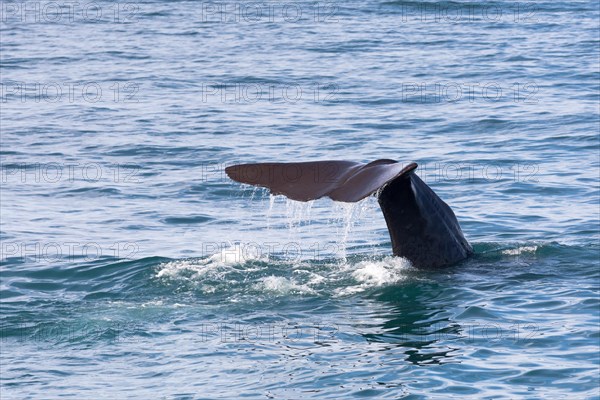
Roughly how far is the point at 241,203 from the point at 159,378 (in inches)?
300

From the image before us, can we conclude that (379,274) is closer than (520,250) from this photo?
Yes

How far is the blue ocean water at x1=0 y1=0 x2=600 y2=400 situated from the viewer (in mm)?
9398

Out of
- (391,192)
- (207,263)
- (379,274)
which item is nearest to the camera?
(391,192)

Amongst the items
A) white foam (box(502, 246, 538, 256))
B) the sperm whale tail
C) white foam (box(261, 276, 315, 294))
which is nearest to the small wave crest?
white foam (box(261, 276, 315, 294))

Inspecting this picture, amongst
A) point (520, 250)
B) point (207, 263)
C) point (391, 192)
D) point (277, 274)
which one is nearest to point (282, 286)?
point (277, 274)

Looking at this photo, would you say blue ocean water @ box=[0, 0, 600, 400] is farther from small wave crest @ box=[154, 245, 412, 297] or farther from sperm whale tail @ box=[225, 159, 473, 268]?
sperm whale tail @ box=[225, 159, 473, 268]

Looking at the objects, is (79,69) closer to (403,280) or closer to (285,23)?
(285,23)

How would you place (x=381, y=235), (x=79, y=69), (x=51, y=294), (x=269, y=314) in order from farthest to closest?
1. (x=79, y=69)
2. (x=381, y=235)
3. (x=51, y=294)
4. (x=269, y=314)

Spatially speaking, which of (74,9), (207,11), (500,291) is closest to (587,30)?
(207,11)

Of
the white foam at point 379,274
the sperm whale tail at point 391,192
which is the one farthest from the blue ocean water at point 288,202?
the sperm whale tail at point 391,192

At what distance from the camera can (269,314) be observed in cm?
1053

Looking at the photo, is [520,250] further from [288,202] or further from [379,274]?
[288,202]

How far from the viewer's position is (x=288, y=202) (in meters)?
11.9

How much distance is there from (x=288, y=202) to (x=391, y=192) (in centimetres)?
162
